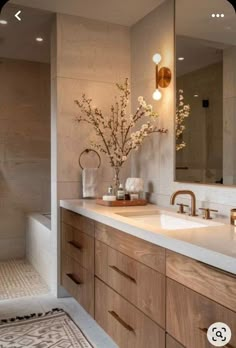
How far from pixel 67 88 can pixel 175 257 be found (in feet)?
6.43

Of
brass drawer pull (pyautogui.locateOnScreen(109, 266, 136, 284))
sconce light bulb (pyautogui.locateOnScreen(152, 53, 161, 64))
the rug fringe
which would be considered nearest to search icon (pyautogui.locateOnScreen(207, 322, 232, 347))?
brass drawer pull (pyautogui.locateOnScreen(109, 266, 136, 284))

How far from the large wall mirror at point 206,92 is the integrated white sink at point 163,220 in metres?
0.30

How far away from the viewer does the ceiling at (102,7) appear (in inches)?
106

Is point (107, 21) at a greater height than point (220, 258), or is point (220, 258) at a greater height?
point (107, 21)

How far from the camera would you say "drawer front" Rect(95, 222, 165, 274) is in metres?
1.55

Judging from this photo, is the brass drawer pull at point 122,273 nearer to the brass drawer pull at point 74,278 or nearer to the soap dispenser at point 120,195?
the brass drawer pull at point 74,278

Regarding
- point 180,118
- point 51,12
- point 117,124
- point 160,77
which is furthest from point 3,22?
point 180,118

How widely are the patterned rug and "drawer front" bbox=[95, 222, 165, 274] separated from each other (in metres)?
1.34

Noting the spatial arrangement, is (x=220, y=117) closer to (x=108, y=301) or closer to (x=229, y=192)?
(x=229, y=192)

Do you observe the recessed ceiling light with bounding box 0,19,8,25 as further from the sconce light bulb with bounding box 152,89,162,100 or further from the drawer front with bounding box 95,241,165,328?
the drawer front with bounding box 95,241,165,328

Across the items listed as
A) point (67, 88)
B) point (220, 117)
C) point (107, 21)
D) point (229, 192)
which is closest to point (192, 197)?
point (229, 192)

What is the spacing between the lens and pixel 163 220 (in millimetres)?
2338

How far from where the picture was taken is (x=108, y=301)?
80.0 inches

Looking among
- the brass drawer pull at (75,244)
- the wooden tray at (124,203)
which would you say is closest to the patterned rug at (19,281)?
the brass drawer pull at (75,244)
